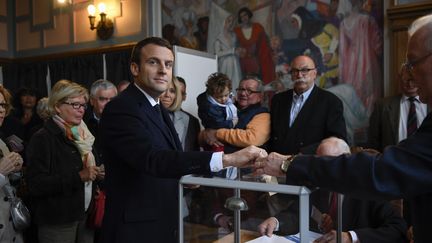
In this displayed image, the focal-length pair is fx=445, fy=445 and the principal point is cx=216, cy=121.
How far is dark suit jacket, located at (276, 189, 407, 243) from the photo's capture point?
4.77 ft

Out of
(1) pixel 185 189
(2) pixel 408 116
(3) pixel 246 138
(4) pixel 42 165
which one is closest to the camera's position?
(1) pixel 185 189

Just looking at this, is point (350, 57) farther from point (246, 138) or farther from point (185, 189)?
point (185, 189)

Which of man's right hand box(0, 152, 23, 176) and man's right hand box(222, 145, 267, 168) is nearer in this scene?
man's right hand box(222, 145, 267, 168)

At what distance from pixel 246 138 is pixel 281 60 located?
1.96m

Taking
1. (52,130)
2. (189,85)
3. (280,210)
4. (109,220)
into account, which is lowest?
(109,220)

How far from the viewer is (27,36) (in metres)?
7.83

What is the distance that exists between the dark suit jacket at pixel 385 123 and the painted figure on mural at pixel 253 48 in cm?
143

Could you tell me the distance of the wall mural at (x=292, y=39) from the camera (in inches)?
180

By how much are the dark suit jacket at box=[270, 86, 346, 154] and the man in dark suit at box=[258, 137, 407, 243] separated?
4.03 ft

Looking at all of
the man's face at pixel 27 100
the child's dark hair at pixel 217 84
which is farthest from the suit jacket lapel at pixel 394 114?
the man's face at pixel 27 100

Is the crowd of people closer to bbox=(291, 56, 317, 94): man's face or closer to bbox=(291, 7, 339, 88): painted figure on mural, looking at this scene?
bbox=(291, 56, 317, 94): man's face

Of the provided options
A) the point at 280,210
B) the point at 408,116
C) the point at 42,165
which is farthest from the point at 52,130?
the point at 408,116

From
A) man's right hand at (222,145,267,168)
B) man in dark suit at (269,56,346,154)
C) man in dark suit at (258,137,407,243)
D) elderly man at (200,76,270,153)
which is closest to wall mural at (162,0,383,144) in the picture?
man in dark suit at (269,56,346,154)

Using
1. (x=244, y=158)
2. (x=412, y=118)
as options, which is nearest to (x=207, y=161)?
(x=244, y=158)
